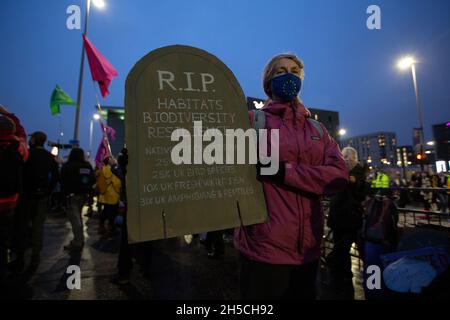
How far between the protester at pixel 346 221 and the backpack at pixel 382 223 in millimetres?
342

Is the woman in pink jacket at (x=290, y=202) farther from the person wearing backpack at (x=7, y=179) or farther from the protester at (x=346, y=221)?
the person wearing backpack at (x=7, y=179)

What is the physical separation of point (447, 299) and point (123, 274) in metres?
3.75

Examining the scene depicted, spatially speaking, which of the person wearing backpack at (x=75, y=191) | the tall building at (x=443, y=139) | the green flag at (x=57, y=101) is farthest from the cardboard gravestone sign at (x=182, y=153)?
the green flag at (x=57, y=101)

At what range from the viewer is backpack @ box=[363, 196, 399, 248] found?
11.5 ft

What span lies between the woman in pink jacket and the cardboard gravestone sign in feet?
0.48

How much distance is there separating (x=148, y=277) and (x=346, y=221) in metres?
3.15

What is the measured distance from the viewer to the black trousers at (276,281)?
1625 mm

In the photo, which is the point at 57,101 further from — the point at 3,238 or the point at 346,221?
the point at 346,221

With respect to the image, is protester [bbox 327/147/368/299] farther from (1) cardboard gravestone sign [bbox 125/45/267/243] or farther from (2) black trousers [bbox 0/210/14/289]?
(2) black trousers [bbox 0/210/14/289]

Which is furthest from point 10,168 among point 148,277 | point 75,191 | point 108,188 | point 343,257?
point 343,257

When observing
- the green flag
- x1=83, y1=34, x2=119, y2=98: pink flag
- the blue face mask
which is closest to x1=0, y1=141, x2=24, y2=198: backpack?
the blue face mask
